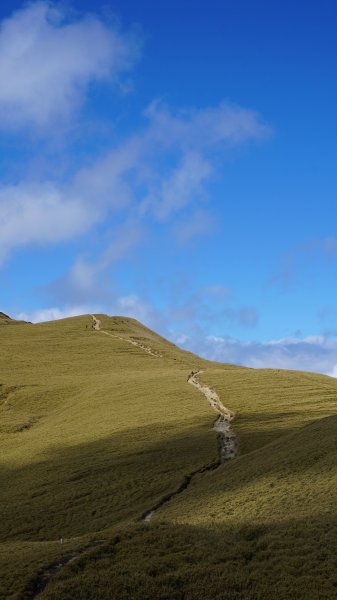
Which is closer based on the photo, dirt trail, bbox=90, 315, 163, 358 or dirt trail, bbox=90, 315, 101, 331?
dirt trail, bbox=90, 315, 163, 358

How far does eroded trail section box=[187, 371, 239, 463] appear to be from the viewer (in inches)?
2185

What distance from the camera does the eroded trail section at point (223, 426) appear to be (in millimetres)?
55500

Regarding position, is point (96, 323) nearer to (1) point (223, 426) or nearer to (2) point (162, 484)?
(1) point (223, 426)

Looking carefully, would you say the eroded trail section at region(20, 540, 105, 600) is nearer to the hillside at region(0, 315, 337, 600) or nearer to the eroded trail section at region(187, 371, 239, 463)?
the hillside at region(0, 315, 337, 600)

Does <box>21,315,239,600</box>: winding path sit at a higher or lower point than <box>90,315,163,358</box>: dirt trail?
lower

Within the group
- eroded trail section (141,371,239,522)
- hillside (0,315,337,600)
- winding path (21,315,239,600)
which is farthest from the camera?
eroded trail section (141,371,239,522)

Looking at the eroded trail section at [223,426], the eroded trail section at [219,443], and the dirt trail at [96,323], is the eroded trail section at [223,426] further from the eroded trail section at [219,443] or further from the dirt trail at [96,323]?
the dirt trail at [96,323]

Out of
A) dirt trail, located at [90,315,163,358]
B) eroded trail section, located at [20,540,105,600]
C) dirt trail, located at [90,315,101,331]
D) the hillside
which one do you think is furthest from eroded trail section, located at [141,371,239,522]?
dirt trail, located at [90,315,101,331]

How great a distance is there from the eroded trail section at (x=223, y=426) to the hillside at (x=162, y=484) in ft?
3.22

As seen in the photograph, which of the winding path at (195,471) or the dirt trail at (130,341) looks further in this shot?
the dirt trail at (130,341)

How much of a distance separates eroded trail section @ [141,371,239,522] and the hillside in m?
0.39

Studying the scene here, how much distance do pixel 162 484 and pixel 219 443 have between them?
11.2m

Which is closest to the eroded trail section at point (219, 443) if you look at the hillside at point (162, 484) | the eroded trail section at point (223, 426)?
the eroded trail section at point (223, 426)

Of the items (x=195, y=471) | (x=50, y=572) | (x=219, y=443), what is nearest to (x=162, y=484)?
(x=195, y=471)
